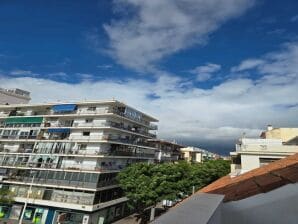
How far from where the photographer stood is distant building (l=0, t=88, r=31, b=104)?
4738 cm

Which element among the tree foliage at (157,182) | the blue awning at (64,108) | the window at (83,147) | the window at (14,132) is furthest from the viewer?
the window at (14,132)

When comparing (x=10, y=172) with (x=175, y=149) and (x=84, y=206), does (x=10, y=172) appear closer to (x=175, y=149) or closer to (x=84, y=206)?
(x=84, y=206)

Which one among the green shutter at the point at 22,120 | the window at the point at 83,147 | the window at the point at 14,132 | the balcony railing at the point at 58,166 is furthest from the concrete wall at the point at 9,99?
the window at the point at 83,147

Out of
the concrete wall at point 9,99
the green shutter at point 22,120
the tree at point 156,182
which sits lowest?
the tree at point 156,182

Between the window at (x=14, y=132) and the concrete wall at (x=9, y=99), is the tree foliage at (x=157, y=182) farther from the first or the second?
the concrete wall at (x=9, y=99)

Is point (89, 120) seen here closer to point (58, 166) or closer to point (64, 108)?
point (64, 108)

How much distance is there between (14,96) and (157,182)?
133 feet

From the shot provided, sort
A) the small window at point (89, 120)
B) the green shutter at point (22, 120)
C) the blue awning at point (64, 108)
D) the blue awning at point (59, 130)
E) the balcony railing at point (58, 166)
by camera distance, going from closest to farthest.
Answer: the balcony railing at point (58, 166) → the small window at point (89, 120) → the blue awning at point (59, 130) → the blue awning at point (64, 108) → the green shutter at point (22, 120)

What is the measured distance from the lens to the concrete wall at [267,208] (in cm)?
230

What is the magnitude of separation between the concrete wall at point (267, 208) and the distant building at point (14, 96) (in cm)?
5429

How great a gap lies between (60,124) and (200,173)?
22.4 m

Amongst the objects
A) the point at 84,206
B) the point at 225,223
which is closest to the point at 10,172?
the point at 84,206

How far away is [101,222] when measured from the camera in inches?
1153

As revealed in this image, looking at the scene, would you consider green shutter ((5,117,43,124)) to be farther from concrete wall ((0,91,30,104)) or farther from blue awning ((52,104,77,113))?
concrete wall ((0,91,30,104))
